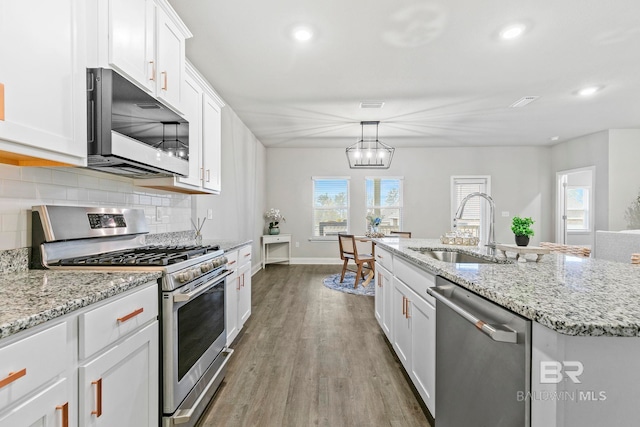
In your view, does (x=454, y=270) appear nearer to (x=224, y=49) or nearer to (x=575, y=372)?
(x=575, y=372)

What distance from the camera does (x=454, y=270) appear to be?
4.55ft

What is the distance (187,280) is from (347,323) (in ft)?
6.84

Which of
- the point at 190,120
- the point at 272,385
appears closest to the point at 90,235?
the point at 190,120

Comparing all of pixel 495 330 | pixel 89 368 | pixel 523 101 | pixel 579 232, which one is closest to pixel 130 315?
pixel 89 368

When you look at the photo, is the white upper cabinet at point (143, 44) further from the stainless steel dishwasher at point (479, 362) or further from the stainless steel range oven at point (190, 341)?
the stainless steel dishwasher at point (479, 362)

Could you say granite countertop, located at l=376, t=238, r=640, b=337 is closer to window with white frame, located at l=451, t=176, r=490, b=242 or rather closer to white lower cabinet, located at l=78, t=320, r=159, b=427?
white lower cabinet, located at l=78, t=320, r=159, b=427

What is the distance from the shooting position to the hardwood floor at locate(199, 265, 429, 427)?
177 cm

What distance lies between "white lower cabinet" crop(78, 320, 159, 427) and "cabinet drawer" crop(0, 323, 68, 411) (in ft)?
0.43

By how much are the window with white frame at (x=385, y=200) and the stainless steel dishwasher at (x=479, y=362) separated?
5680 mm

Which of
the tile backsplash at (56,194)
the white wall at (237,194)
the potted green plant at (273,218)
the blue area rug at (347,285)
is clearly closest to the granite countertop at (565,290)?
the tile backsplash at (56,194)

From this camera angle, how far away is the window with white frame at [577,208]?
7.04 m

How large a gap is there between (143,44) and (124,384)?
67.1 inches

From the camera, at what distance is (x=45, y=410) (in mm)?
848

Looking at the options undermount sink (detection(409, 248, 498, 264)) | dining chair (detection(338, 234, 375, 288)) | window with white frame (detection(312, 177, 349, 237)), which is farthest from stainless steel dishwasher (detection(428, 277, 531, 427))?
window with white frame (detection(312, 177, 349, 237))
